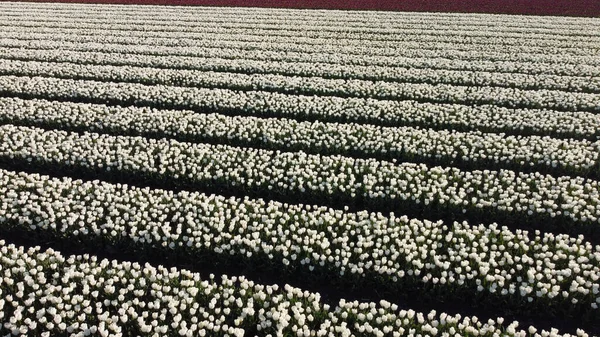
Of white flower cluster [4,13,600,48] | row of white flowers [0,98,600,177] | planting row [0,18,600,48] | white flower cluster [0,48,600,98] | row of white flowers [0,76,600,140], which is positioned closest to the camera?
row of white flowers [0,98,600,177]

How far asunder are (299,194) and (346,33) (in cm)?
1851

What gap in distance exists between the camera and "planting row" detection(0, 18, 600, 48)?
24038 mm

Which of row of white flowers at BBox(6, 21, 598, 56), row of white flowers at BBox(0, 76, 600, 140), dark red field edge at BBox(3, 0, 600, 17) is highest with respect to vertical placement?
dark red field edge at BBox(3, 0, 600, 17)

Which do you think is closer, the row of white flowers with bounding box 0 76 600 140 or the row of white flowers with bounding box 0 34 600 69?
the row of white flowers with bounding box 0 76 600 140

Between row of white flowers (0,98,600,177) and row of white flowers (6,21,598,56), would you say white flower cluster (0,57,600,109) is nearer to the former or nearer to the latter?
row of white flowers (0,98,600,177)

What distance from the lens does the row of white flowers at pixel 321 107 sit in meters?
13.1

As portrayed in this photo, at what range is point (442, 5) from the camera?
34656mm

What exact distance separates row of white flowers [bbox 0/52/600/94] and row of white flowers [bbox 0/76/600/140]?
43.6 inches

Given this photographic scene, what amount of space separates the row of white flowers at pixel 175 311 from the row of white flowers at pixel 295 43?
56.1ft

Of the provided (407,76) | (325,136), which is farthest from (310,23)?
(325,136)

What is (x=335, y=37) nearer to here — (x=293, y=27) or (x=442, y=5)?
(x=293, y=27)

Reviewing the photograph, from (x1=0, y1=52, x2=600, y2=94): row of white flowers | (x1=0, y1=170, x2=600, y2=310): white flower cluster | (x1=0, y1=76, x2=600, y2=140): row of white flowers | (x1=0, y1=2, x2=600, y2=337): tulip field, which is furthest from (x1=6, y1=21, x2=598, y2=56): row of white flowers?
(x1=0, y1=170, x2=600, y2=310): white flower cluster

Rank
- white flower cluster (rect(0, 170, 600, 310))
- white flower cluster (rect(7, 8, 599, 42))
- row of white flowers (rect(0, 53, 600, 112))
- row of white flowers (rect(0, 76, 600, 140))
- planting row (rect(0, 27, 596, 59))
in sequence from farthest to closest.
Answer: white flower cluster (rect(7, 8, 599, 42)), planting row (rect(0, 27, 596, 59)), row of white flowers (rect(0, 53, 600, 112)), row of white flowers (rect(0, 76, 600, 140)), white flower cluster (rect(0, 170, 600, 310))

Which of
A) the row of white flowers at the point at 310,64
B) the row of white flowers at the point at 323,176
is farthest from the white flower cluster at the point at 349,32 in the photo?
the row of white flowers at the point at 323,176
